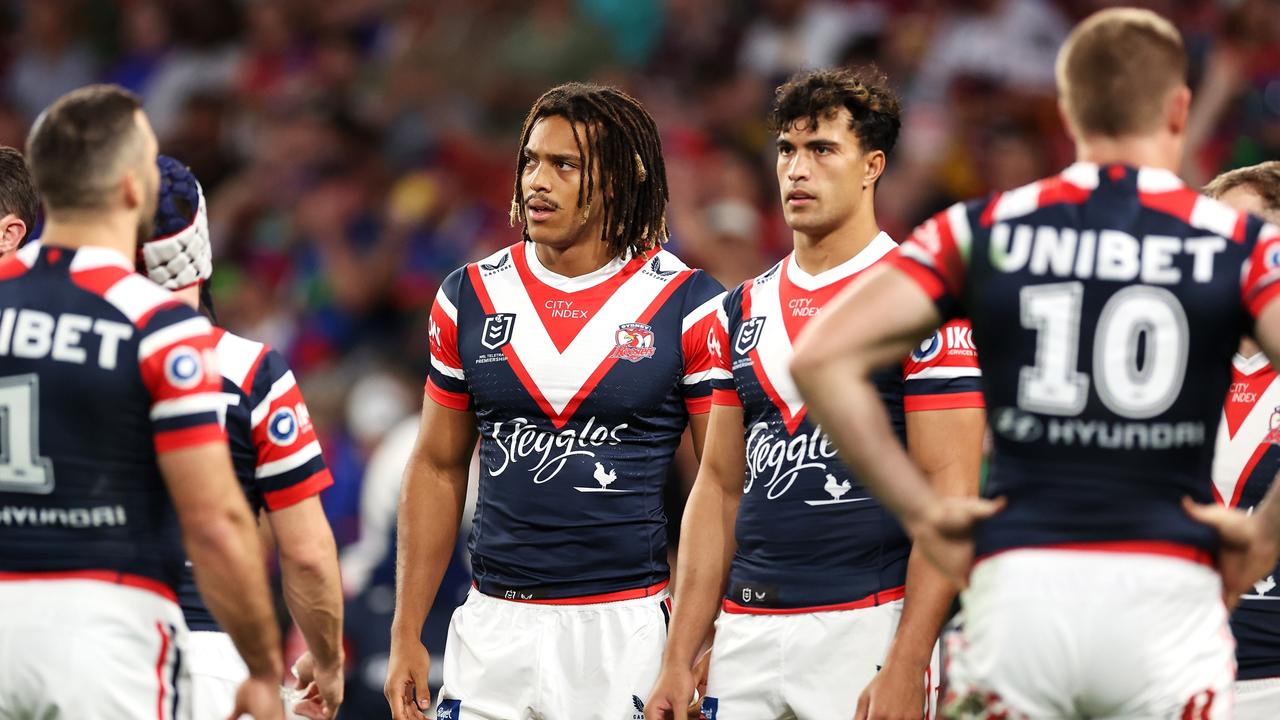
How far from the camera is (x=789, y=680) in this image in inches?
193

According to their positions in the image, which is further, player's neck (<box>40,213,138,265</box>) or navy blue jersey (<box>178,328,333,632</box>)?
navy blue jersey (<box>178,328,333,632</box>)

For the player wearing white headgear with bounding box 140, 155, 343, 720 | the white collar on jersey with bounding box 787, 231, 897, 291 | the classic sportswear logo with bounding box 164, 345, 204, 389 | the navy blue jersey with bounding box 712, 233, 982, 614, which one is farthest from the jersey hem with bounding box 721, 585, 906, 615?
the classic sportswear logo with bounding box 164, 345, 204, 389

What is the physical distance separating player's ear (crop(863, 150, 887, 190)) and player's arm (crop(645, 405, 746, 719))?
2.69 feet

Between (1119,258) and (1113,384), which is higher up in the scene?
(1119,258)

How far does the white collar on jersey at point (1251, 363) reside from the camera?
214 inches

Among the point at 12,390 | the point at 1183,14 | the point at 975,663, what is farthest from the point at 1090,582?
the point at 1183,14

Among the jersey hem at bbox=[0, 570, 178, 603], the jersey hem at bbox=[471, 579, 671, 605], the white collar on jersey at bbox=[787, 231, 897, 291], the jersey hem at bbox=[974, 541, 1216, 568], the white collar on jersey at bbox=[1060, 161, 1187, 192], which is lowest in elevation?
the jersey hem at bbox=[471, 579, 671, 605]

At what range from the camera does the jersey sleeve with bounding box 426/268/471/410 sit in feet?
18.5

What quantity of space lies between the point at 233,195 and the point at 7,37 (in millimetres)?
3010

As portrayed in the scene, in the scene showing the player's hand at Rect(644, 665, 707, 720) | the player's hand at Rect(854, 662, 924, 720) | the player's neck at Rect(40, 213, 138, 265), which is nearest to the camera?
the player's neck at Rect(40, 213, 138, 265)

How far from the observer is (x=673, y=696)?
201 inches

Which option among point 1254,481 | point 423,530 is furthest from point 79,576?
point 1254,481

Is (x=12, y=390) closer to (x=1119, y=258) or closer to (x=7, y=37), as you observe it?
(x=1119, y=258)

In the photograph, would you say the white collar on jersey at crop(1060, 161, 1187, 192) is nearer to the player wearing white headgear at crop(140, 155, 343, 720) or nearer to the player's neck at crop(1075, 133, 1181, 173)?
the player's neck at crop(1075, 133, 1181, 173)
